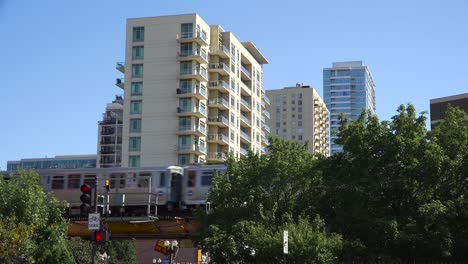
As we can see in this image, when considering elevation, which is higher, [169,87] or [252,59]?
[252,59]

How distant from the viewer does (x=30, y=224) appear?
38125 mm

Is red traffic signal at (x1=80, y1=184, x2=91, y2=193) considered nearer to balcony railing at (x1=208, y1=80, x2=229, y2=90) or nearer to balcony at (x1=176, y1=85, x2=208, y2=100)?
balcony at (x1=176, y1=85, x2=208, y2=100)

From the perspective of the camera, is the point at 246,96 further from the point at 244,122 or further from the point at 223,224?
the point at 223,224

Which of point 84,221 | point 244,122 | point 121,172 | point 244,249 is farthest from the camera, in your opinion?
point 244,122

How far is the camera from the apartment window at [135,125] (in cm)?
10169

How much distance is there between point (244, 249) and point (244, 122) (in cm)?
8090

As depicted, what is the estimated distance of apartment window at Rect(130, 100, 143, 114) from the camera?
4021 inches

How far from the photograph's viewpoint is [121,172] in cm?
5075

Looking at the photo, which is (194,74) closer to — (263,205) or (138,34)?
(138,34)

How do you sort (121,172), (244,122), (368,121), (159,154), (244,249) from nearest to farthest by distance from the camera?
(244,249), (368,121), (121,172), (159,154), (244,122)

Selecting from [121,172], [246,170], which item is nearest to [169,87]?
[121,172]

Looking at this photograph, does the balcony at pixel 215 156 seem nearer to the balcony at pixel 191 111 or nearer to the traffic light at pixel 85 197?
the balcony at pixel 191 111

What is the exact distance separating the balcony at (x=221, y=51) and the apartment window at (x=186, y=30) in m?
5.58

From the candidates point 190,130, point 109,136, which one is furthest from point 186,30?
point 109,136
